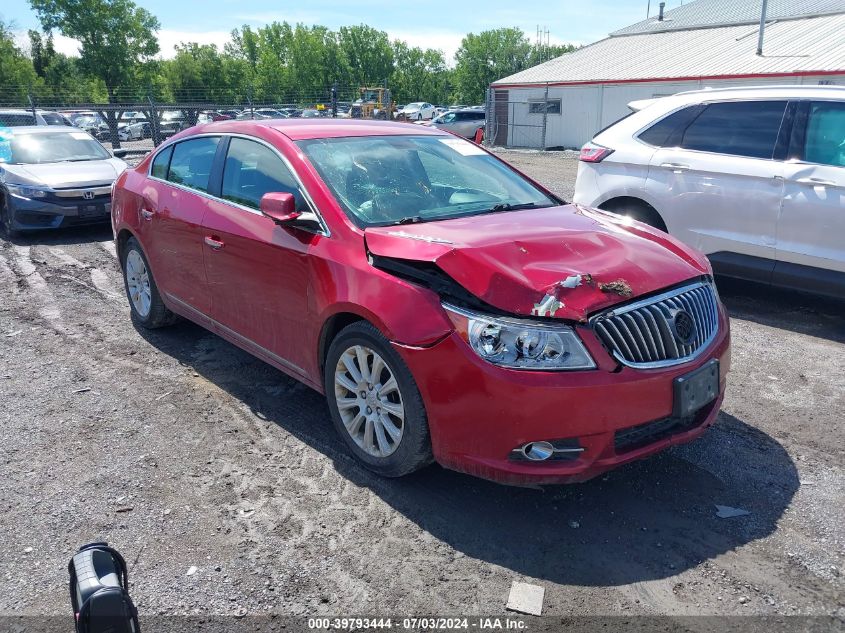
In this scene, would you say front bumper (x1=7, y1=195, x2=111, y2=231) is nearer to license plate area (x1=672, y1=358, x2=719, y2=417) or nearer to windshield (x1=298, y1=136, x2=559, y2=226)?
windshield (x1=298, y1=136, x2=559, y2=226)

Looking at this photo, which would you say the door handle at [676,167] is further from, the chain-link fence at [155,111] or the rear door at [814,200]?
the chain-link fence at [155,111]

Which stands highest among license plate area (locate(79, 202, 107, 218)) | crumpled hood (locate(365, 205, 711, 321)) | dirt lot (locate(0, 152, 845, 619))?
crumpled hood (locate(365, 205, 711, 321))

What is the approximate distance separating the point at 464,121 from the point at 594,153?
28563mm

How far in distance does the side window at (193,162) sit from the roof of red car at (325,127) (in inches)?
5.3

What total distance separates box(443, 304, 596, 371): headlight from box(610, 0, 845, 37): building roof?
1297 inches

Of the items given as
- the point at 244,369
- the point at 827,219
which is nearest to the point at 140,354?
the point at 244,369

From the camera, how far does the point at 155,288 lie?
219 inches

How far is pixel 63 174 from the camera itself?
1003cm

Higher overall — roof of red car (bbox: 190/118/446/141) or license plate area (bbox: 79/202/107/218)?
roof of red car (bbox: 190/118/446/141)

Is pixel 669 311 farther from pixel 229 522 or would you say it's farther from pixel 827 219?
pixel 827 219

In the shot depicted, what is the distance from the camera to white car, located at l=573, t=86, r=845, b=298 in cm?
552

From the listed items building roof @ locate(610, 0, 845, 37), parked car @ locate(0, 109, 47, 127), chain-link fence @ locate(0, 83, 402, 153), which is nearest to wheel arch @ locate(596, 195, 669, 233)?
chain-link fence @ locate(0, 83, 402, 153)

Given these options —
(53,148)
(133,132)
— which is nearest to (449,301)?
(53,148)

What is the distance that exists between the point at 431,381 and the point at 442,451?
13.3 inches
